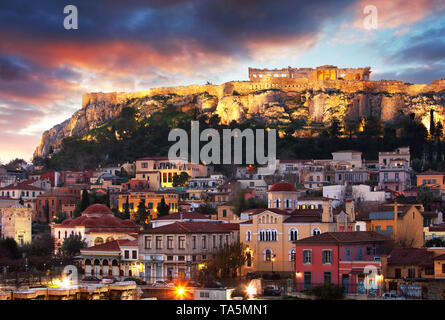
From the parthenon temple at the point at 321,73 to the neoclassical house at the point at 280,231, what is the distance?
83859 millimetres

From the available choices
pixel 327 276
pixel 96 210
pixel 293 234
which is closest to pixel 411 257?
pixel 327 276

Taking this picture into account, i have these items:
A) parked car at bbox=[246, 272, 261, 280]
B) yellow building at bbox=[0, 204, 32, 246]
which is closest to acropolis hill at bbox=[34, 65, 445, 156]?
yellow building at bbox=[0, 204, 32, 246]

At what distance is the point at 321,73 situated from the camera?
14050 cm

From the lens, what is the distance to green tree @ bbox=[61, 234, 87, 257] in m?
63.6

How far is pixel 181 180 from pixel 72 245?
33.5 meters

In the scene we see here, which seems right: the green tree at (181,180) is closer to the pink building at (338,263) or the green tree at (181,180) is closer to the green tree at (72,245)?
the green tree at (72,245)

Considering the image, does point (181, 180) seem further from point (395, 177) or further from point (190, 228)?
point (190, 228)

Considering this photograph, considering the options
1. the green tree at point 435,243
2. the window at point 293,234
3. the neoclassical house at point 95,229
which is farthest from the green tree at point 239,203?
the green tree at point 435,243

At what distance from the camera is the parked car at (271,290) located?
4163 cm

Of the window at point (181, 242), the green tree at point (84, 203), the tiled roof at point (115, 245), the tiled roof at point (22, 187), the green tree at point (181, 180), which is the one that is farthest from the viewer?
the green tree at point (181, 180)

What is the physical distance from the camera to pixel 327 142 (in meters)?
112

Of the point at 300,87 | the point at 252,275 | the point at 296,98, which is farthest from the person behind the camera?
the point at 300,87

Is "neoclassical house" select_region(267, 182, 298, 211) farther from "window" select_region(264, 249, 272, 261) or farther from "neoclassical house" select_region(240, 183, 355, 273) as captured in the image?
"window" select_region(264, 249, 272, 261)

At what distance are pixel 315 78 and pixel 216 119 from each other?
86.6 feet
